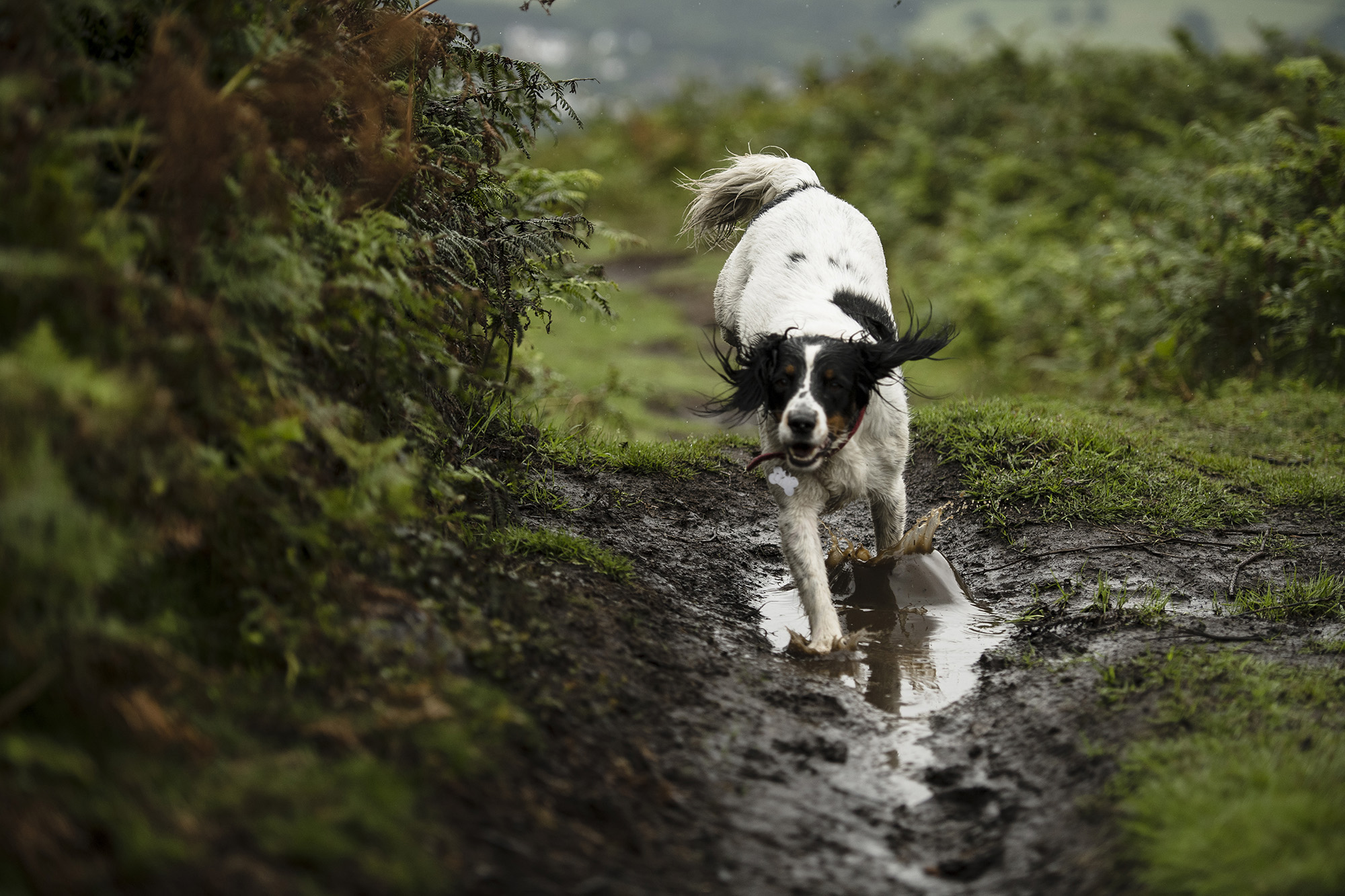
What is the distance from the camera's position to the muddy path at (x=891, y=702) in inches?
103

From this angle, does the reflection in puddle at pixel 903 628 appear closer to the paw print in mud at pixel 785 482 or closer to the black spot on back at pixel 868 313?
the paw print in mud at pixel 785 482

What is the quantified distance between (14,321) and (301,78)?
122cm

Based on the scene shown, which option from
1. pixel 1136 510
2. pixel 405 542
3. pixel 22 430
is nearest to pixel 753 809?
pixel 405 542

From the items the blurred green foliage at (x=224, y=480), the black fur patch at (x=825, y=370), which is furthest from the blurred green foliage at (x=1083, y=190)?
the blurred green foliage at (x=224, y=480)

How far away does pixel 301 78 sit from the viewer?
117 inches

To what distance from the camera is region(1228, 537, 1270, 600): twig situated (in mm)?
4309

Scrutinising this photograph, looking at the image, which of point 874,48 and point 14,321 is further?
point 874,48

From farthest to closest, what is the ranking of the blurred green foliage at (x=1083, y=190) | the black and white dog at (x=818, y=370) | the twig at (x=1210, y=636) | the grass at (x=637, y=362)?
1. the blurred green foliage at (x=1083, y=190)
2. the grass at (x=637, y=362)
3. the black and white dog at (x=818, y=370)
4. the twig at (x=1210, y=636)

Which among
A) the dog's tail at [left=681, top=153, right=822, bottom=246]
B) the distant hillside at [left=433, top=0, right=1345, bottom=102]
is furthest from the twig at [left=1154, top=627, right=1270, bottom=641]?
the dog's tail at [left=681, top=153, right=822, bottom=246]

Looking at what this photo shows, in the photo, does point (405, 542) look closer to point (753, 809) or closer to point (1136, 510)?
point (753, 809)

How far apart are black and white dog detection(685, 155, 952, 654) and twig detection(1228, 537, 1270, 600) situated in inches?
55.9

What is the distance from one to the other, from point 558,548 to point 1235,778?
2.42 metres

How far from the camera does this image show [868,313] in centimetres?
499

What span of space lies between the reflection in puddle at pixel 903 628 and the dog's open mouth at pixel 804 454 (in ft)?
2.60
